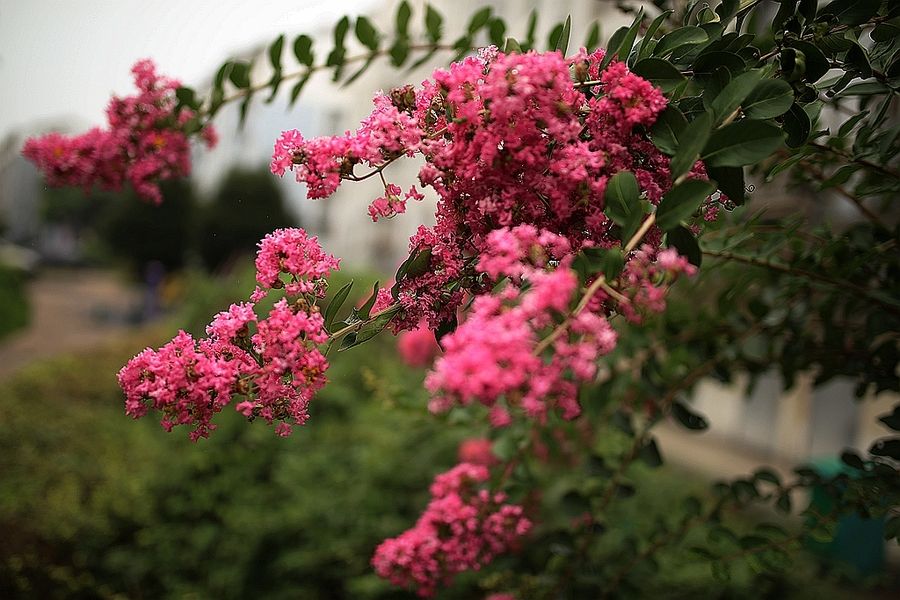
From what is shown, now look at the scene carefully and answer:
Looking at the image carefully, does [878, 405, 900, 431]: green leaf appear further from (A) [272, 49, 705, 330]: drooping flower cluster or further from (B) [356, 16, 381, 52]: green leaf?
(B) [356, 16, 381, 52]: green leaf

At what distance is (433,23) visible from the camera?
3.11 ft

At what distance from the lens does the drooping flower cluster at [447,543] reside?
647 mm

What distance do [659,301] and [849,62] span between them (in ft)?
0.98

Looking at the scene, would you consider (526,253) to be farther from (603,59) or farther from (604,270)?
(603,59)

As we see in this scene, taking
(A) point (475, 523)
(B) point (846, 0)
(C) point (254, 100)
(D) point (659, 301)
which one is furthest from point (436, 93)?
(C) point (254, 100)

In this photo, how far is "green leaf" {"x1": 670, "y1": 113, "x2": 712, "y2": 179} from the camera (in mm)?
376

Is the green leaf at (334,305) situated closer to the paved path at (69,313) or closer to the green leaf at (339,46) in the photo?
the green leaf at (339,46)

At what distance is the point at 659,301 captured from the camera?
1.20 feet

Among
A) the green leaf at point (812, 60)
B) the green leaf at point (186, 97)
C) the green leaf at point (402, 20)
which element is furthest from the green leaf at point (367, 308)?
the green leaf at point (402, 20)

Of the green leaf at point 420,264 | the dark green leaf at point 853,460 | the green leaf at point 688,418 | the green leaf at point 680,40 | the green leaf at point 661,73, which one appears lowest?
the dark green leaf at point 853,460

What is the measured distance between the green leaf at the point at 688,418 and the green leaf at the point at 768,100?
467mm

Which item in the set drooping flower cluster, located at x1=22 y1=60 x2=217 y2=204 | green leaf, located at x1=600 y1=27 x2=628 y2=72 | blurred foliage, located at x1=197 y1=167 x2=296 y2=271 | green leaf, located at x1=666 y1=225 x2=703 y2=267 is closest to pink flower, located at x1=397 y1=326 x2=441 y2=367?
blurred foliage, located at x1=197 y1=167 x2=296 y2=271

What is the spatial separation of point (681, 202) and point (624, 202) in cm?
3

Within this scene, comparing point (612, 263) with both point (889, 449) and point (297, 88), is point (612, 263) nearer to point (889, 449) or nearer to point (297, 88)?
point (889, 449)
